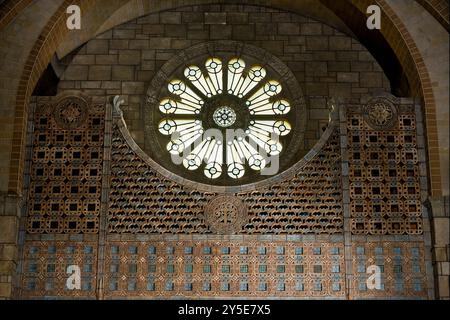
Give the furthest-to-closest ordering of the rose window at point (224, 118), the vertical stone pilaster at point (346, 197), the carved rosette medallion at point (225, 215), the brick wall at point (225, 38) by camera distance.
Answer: the brick wall at point (225, 38), the rose window at point (224, 118), the carved rosette medallion at point (225, 215), the vertical stone pilaster at point (346, 197)

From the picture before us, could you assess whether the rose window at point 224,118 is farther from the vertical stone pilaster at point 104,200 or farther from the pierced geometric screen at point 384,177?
the pierced geometric screen at point 384,177

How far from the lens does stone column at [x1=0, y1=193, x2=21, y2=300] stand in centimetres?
1587

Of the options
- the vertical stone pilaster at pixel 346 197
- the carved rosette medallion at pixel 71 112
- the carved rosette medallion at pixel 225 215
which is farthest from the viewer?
the carved rosette medallion at pixel 71 112

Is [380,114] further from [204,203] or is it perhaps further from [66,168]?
[66,168]

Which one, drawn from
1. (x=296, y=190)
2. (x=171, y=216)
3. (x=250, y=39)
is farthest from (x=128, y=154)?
(x=250, y=39)

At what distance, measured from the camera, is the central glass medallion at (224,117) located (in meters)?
19.5

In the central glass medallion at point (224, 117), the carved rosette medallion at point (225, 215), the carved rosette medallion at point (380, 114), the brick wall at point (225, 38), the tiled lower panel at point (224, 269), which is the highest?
the brick wall at point (225, 38)

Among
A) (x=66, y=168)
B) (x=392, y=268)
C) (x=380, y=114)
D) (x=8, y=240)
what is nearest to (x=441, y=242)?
(x=392, y=268)

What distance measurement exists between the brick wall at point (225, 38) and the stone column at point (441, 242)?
11.9 ft

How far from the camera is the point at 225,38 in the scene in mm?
20266

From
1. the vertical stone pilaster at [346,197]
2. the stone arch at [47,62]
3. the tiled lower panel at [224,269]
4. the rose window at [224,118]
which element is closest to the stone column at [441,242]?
the stone arch at [47,62]

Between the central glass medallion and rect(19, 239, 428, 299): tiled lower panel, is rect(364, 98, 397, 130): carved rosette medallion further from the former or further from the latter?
the central glass medallion
